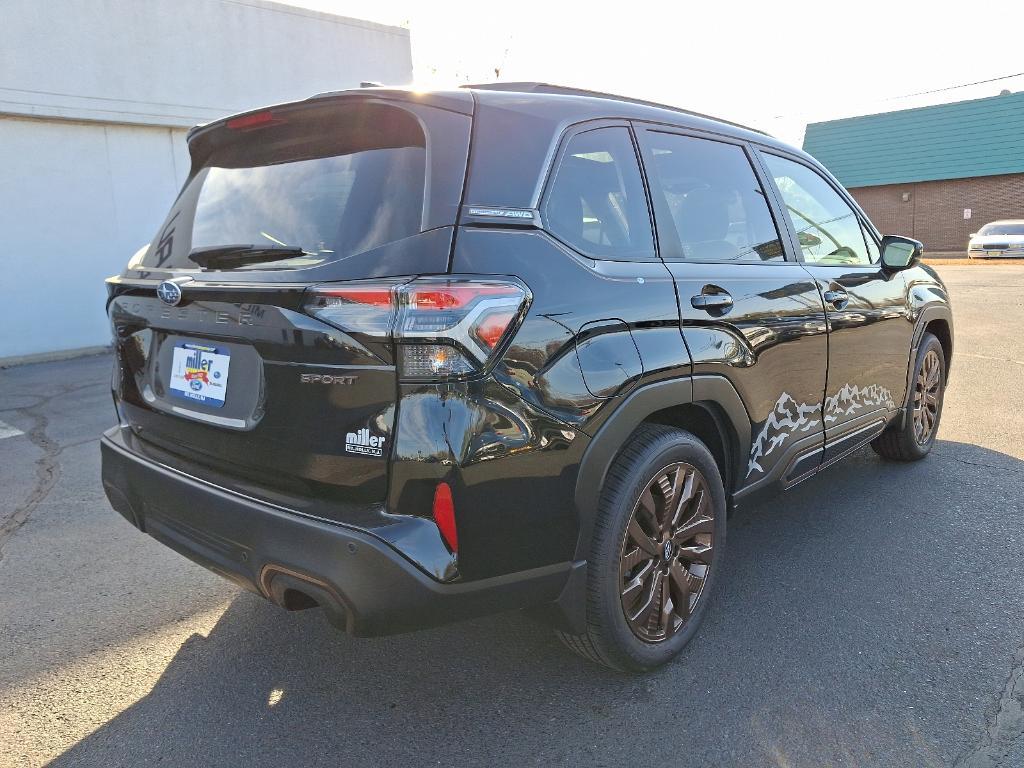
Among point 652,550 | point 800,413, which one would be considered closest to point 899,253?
point 800,413

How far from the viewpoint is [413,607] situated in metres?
1.99

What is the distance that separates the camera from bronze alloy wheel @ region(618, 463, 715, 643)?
2.51 meters

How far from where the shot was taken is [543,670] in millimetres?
2672

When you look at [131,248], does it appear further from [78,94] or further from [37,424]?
[37,424]

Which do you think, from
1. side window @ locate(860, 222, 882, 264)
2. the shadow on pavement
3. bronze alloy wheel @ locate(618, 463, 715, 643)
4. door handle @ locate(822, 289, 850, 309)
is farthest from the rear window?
side window @ locate(860, 222, 882, 264)

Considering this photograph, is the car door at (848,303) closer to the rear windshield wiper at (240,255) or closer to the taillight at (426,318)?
the taillight at (426,318)

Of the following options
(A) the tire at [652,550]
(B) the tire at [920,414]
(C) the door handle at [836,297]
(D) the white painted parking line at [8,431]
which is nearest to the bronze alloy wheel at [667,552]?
(A) the tire at [652,550]

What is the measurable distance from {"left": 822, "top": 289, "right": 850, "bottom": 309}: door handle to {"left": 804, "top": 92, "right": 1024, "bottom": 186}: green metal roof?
121ft

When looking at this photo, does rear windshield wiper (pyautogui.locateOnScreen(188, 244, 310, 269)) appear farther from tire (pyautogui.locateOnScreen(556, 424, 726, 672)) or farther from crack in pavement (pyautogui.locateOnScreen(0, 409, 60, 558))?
crack in pavement (pyautogui.locateOnScreen(0, 409, 60, 558))

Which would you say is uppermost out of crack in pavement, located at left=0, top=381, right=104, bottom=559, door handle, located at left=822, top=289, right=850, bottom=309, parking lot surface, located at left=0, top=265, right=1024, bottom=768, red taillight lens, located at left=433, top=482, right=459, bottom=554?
door handle, located at left=822, top=289, right=850, bottom=309

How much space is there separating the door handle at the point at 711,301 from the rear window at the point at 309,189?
1.09m

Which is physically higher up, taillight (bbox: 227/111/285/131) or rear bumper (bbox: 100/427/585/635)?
taillight (bbox: 227/111/285/131)

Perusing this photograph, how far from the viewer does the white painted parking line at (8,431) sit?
6088 millimetres

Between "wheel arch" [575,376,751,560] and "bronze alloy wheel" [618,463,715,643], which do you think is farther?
"bronze alloy wheel" [618,463,715,643]
